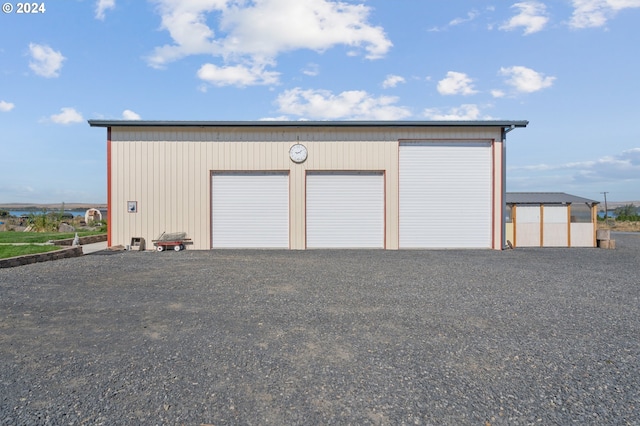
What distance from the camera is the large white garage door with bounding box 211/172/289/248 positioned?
14898mm

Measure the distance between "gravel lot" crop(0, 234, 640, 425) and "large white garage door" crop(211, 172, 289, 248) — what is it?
6.71 m

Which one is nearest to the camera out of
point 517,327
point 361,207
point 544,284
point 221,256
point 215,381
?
point 215,381

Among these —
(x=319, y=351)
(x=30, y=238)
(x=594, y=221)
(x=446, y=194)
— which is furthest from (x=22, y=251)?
(x=594, y=221)

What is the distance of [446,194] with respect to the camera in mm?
15117

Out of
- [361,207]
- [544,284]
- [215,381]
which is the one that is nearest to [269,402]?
[215,381]

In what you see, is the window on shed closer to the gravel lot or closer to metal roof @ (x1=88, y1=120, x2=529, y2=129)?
metal roof @ (x1=88, y1=120, x2=529, y2=129)

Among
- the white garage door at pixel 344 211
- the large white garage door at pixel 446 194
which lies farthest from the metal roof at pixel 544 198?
the white garage door at pixel 344 211

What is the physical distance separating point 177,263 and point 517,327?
914 centimetres

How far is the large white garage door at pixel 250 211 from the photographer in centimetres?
1490

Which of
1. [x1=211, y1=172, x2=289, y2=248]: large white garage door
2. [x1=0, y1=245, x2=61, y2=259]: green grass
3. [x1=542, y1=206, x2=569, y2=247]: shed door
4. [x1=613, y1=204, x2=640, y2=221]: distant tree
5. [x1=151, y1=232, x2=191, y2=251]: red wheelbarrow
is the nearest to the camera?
[x1=0, y1=245, x2=61, y2=259]: green grass

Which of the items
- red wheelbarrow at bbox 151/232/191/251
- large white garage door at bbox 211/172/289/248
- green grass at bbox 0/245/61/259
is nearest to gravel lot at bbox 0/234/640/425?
green grass at bbox 0/245/61/259

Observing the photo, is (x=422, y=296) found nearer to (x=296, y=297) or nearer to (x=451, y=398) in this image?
(x=296, y=297)

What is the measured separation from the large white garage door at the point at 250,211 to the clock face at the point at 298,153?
30.3 inches

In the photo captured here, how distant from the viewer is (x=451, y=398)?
3.02m
